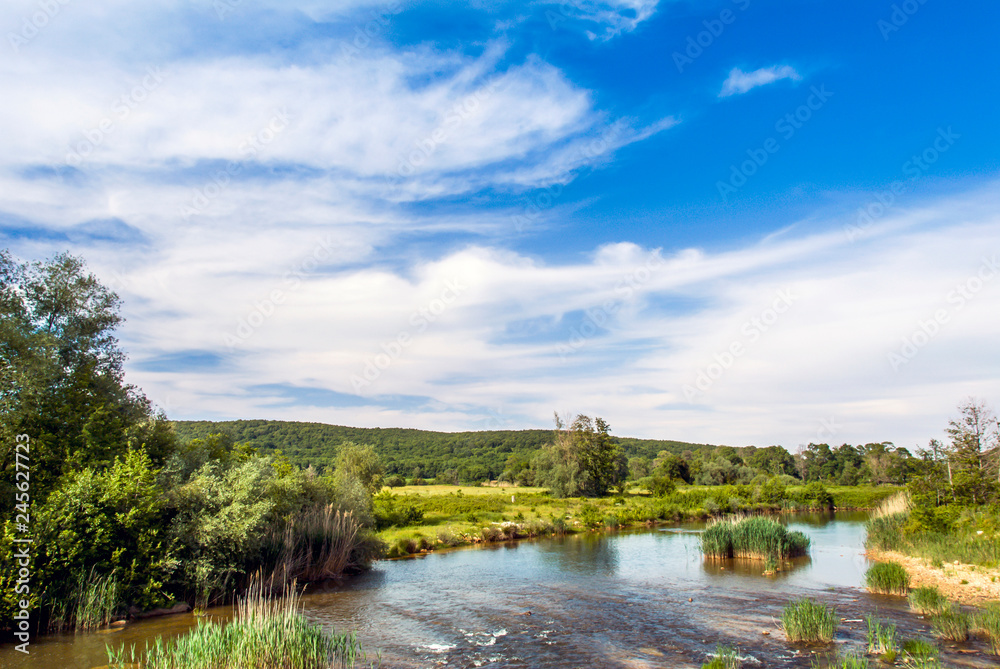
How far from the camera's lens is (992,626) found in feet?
45.4

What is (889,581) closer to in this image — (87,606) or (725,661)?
(725,661)

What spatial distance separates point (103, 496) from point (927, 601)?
26.7 meters

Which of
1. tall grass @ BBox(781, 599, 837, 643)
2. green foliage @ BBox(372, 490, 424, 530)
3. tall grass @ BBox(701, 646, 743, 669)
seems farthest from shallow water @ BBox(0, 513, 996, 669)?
green foliage @ BBox(372, 490, 424, 530)

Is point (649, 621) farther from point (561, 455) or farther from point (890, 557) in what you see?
point (561, 455)

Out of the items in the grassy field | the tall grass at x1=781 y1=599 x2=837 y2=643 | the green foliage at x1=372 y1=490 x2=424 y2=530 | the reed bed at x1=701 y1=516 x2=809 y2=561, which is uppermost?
the tall grass at x1=781 y1=599 x2=837 y2=643

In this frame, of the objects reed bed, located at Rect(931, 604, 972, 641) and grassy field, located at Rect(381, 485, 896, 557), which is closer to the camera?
reed bed, located at Rect(931, 604, 972, 641)

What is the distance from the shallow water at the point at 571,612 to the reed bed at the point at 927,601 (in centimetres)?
46

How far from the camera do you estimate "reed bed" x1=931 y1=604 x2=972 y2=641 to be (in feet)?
48.2

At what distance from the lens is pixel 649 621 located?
708 inches

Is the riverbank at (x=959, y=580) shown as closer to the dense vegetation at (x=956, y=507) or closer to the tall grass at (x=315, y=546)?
the dense vegetation at (x=956, y=507)

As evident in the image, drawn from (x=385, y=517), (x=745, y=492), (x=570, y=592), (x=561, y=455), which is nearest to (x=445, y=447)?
(x=561, y=455)

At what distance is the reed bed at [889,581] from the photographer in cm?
2125

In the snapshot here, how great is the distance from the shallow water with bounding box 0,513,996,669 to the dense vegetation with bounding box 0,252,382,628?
1.55 metres

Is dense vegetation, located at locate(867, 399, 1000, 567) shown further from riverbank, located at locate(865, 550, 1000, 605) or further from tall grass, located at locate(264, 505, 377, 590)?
tall grass, located at locate(264, 505, 377, 590)
